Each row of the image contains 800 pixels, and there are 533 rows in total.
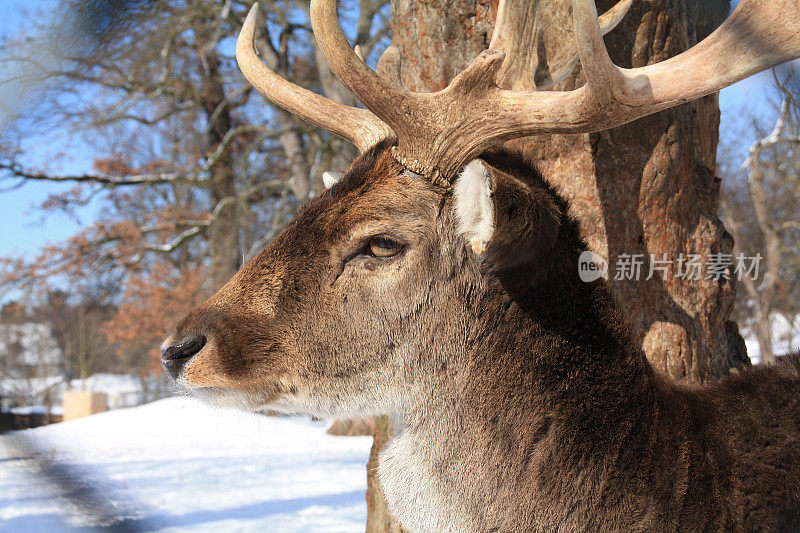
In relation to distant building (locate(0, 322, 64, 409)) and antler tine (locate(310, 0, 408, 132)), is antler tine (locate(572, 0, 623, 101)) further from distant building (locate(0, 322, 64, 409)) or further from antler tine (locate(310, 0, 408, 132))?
distant building (locate(0, 322, 64, 409))

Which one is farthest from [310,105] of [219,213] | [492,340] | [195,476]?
[219,213]

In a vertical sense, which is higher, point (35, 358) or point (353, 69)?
point (353, 69)

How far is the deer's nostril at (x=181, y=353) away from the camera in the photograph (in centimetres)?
252

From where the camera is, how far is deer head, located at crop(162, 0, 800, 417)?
2512mm

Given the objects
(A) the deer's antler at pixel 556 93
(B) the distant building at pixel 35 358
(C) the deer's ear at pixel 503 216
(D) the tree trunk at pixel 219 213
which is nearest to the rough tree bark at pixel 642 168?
(A) the deer's antler at pixel 556 93

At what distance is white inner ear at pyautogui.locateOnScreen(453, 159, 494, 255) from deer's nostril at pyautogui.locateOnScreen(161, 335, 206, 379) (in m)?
1.10

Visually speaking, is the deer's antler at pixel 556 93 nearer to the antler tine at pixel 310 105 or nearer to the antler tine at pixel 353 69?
the antler tine at pixel 353 69

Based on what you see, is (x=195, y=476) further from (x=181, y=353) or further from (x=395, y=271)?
(x=395, y=271)

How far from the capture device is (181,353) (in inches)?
99.4

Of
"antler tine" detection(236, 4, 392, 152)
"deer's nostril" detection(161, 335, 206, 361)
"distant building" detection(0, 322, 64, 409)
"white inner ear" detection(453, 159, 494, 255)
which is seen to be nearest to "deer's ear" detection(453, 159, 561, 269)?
"white inner ear" detection(453, 159, 494, 255)

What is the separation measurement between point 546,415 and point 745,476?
28.1 inches

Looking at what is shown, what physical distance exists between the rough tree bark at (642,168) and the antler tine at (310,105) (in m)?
0.83

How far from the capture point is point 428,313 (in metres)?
2.62

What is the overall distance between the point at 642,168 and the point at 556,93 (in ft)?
4.71
